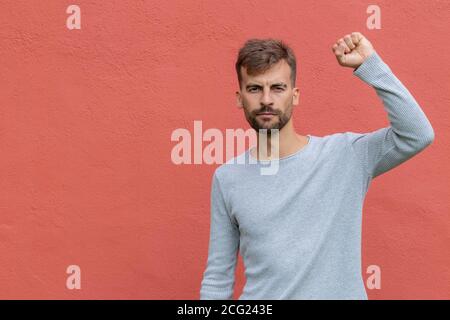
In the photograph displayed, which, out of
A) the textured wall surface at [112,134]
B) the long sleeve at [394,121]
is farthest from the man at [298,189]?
the textured wall surface at [112,134]

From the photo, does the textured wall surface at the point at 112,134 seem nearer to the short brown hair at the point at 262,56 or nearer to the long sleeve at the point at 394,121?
the short brown hair at the point at 262,56

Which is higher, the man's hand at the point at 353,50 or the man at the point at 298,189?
the man's hand at the point at 353,50

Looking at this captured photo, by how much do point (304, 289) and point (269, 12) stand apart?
46.5 inches

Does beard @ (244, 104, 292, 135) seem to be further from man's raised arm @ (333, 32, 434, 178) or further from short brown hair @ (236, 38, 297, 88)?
man's raised arm @ (333, 32, 434, 178)

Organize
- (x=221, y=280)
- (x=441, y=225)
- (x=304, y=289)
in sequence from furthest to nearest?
(x=441, y=225)
(x=221, y=280)
(x=304, y=289)

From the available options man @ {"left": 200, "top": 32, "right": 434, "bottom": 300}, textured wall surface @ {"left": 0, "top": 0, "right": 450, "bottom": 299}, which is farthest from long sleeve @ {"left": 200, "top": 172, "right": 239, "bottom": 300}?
textured wall surface @ {"left": 0, "top": 0, "right": 450, "bottom": 299}

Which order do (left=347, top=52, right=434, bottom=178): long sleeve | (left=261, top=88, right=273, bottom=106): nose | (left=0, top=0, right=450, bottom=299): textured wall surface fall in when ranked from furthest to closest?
(left=0, top=0, right=450, bottom=299): textured wall surface
(left=261, top=88, right=273, bottom=106): nose
(left=347, top=52, right=434, bottom=178): long sleeve

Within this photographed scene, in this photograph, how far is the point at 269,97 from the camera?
5.45ft

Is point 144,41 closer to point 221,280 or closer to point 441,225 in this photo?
point 221,280

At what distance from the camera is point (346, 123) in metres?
2.34

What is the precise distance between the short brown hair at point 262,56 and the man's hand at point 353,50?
0.61 ft

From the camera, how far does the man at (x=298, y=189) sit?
1557 millimetres

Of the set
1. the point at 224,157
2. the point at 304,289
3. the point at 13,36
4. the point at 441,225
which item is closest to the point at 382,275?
the point at 441,225

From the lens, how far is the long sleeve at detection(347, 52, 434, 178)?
1499 mm
